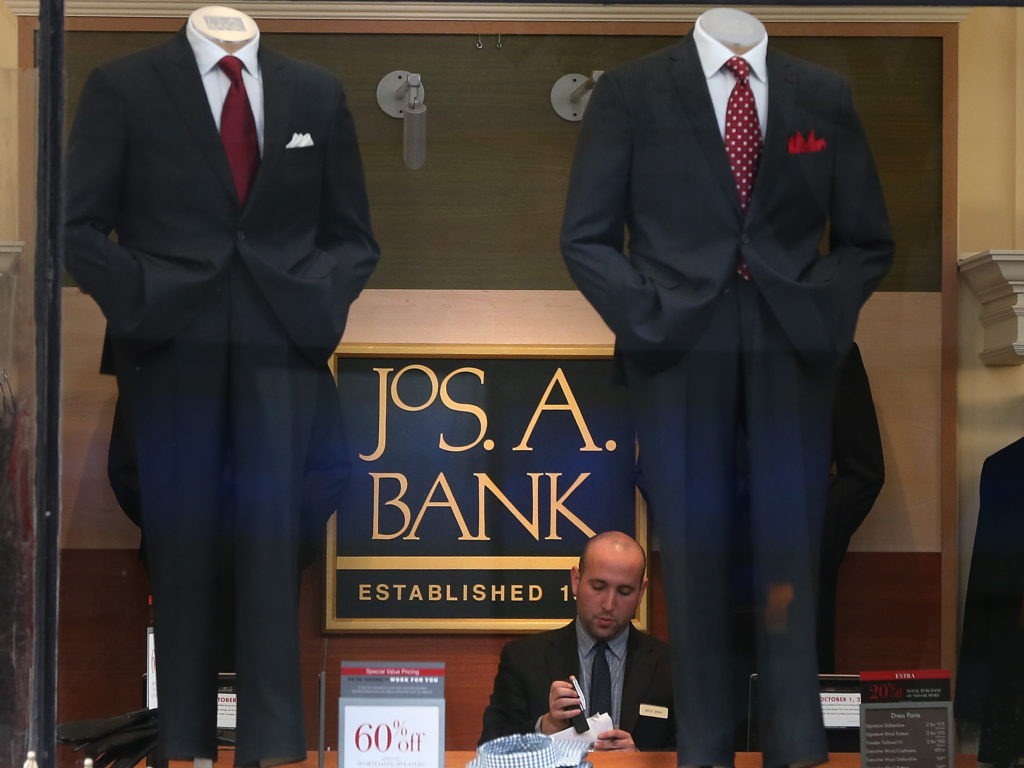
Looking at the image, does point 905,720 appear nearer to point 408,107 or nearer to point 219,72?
point 408,107

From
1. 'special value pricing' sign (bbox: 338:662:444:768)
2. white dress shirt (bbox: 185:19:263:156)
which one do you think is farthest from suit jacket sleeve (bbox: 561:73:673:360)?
'special value pricing' sign (bbox: 338:662:444:768)

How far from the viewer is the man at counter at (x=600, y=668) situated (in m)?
2.61

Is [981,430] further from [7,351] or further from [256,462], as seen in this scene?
[7,351]

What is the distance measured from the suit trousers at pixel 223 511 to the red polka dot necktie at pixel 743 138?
2.76ft

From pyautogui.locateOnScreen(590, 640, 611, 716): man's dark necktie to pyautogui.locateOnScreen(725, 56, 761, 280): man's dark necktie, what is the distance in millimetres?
694

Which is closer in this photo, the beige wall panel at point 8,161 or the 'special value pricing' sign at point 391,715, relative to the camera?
the 'special value pricing' sign at point 391,715

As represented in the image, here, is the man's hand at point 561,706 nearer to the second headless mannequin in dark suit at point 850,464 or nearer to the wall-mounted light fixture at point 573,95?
the second headless mannequin in dark suit at point 850,464

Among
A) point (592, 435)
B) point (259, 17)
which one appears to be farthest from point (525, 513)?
point (259, 17)

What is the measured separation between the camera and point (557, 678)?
262 centimetres

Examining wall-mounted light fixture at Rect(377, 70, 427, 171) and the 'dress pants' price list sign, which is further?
wall-mounted light fixture at Rect(377, 70, 427, 171)

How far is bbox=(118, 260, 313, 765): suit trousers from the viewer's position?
2611 mm

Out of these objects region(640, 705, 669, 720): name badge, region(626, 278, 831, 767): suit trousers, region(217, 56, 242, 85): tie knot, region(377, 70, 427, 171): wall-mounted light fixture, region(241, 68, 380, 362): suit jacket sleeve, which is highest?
region(217, 56, 242, 85): tie knot

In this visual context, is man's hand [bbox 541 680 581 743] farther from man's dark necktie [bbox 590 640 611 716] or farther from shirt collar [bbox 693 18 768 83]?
shirt collar [bbox 693 18 768 83]

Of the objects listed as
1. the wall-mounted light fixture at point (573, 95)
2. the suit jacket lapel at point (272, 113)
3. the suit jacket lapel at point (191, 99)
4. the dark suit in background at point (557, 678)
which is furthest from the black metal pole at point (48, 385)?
the wall-mounted light fixture at point (573, 95)
